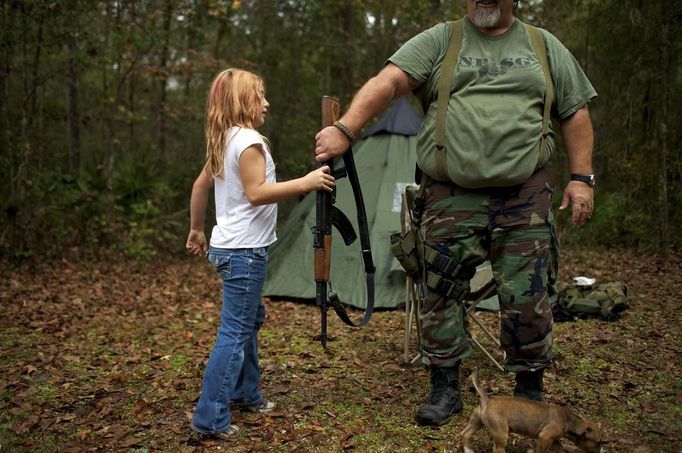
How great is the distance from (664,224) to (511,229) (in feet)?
20.7

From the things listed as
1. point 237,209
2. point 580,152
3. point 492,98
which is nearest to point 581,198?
point 580,152

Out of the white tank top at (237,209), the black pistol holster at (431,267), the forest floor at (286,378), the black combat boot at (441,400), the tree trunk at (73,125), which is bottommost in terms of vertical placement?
the forest floor at (286,378)

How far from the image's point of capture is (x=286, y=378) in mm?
3916

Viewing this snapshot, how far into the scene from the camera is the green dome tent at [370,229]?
20.5ft

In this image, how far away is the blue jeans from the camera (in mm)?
2893

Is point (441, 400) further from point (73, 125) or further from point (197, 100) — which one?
point (197, 100)

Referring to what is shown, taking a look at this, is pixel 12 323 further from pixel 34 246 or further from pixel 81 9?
pixel 81 9

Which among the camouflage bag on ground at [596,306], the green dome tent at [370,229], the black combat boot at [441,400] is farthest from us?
the green dome tent at [370,229]

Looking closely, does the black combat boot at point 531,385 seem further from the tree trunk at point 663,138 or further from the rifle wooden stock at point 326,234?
the tree trunk at point 663,138

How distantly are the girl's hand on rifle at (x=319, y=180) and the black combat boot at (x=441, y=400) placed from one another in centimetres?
107

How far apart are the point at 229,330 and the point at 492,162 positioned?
1.44 metres

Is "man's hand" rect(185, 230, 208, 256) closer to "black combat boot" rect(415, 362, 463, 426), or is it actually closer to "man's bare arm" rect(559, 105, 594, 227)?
"black combat boot" rect(415, 362, 463, 426)

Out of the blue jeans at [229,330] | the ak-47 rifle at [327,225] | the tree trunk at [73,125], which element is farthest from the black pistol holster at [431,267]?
the tree trunk at [73,125]

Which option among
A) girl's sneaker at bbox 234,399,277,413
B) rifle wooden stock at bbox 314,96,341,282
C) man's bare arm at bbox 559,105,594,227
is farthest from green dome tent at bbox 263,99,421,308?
man's bare arm at bbox 559,105,594,227
